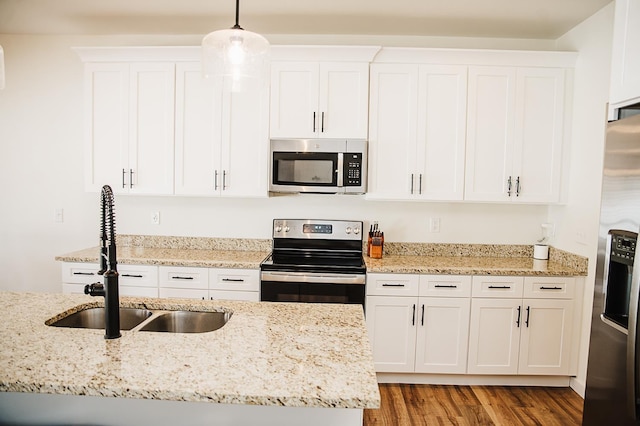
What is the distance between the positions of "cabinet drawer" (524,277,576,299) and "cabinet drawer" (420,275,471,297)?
42cm

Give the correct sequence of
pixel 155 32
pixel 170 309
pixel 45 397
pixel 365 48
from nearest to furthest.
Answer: pixel 45 397 < pixel 170 309 < pixel 365 48 < pixel 155 32

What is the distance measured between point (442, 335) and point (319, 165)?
1.50 meters

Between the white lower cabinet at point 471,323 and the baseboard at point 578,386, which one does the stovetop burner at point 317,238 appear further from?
the baseboard at point 578,386

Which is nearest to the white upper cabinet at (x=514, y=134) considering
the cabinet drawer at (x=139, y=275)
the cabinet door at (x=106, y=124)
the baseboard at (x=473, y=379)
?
the baseboard at (x=473, y=379)

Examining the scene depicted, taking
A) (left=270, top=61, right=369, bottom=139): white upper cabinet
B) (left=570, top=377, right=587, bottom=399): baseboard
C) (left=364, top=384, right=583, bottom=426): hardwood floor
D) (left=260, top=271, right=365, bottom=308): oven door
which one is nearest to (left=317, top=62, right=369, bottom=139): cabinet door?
(left=270, top=61, right=369, bottom=139): white upper cabinet

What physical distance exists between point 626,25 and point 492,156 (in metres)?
1.29

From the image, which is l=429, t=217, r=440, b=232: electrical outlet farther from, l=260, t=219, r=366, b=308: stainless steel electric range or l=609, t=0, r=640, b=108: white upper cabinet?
l=609, t=0, r=640, b=108: white upper cabinet

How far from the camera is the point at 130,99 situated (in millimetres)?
3180

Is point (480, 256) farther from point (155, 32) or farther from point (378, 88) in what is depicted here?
point (155, 32)

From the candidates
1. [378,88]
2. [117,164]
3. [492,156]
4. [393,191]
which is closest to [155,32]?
[117,164]

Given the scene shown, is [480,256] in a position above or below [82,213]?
below

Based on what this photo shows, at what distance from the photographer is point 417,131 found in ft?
10.2

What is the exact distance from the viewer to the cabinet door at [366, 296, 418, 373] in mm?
2926

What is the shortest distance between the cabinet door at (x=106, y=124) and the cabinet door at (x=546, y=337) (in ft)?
10.3
